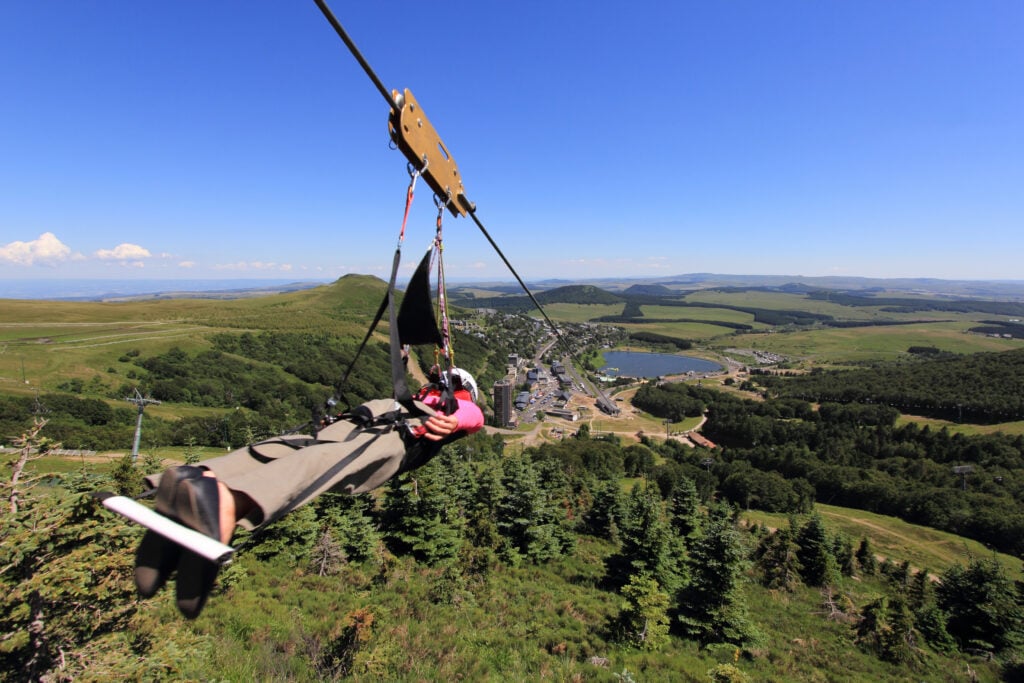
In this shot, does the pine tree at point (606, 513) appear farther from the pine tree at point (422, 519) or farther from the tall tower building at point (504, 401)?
the tall tower building at point (504, 401)

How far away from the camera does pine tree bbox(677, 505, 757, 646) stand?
15914 millimetres

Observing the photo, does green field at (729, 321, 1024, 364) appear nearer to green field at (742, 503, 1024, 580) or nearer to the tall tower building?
green field at (742, 503, 1024, 580)

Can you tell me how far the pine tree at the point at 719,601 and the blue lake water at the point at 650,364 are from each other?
441 feet

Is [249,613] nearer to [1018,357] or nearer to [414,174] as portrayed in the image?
Result: [414,174]

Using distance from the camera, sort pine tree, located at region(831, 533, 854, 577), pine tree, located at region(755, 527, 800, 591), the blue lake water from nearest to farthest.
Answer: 1. pine tree, located at region(755, 527, 800, 591)
2. pine tree, located at region(831, 533, 854, 577)
3. the blue lake water

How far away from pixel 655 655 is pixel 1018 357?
170 m

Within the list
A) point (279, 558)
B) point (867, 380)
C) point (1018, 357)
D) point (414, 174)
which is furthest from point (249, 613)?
point (1018, 357)

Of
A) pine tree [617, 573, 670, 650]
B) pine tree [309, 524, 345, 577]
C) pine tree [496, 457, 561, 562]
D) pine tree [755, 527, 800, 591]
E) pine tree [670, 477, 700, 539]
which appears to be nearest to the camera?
pine tree [617, 573, 670, 650]

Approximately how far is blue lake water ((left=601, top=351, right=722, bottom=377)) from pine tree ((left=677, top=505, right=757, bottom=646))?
134270 mm

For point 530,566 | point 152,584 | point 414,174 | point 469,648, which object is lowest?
point 530,566

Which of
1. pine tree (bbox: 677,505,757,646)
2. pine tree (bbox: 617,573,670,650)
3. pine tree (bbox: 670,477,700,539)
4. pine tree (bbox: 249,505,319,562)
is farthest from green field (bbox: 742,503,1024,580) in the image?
pine tree (bbox: 249,505,319,562)

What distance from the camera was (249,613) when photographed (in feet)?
38.5

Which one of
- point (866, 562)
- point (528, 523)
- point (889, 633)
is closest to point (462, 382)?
point (528, 523)

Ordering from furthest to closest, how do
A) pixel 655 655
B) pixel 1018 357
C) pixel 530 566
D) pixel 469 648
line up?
1. pixel 1018 357
2. pixel 530 566
3. pixel 655 655
4. pixel 469 648
